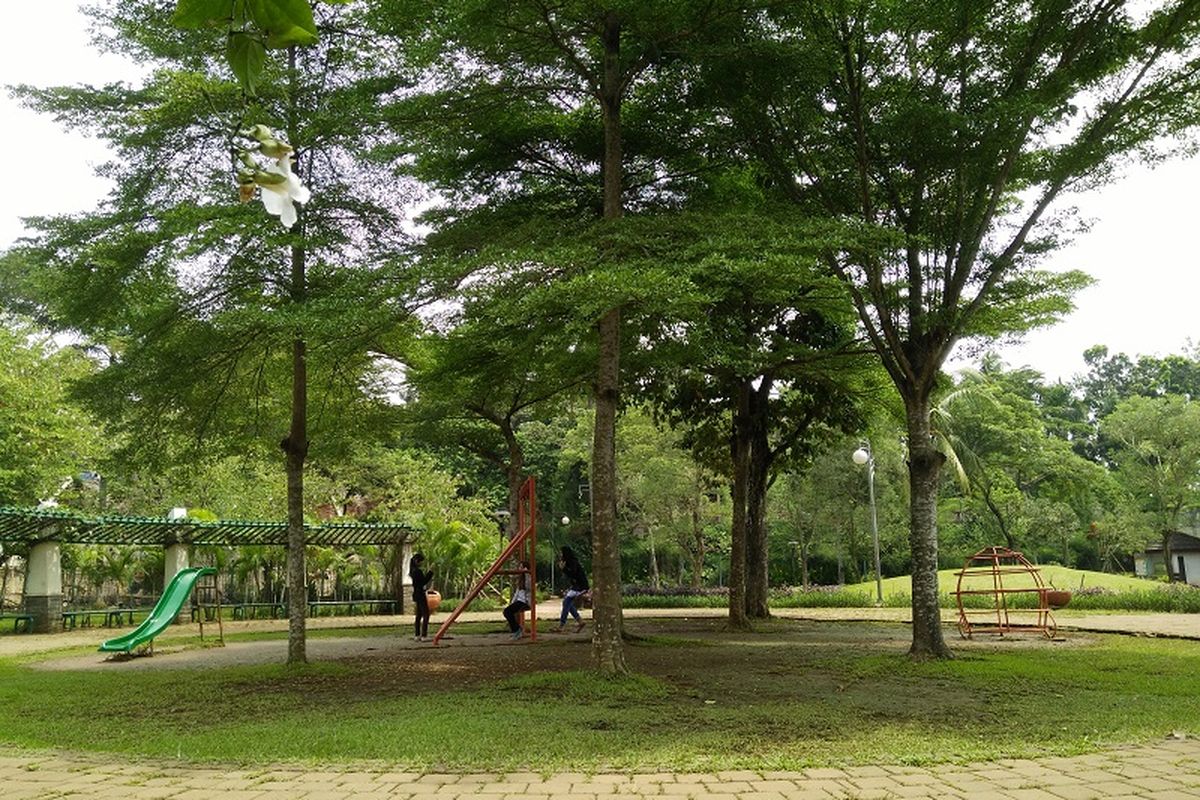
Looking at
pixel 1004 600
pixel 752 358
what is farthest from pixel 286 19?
pixel 1004 600

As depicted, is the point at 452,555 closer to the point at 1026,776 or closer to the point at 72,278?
the point at 72,278

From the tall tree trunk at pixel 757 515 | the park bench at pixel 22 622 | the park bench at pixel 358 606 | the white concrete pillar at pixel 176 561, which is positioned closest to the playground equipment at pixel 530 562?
the tall tree trunk at pixel 757 515

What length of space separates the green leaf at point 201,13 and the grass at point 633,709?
4789 millimetres

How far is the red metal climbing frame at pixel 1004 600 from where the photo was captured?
15.1 metres

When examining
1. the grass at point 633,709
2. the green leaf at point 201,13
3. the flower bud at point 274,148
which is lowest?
the grass at point 633,709

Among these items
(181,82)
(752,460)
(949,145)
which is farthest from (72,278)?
(752,460)

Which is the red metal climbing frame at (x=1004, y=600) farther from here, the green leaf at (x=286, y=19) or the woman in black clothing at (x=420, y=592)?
the green leaf at (x=286, y=19)

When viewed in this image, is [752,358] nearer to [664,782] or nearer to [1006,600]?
[664,782]

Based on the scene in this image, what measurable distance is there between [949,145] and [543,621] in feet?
48.1

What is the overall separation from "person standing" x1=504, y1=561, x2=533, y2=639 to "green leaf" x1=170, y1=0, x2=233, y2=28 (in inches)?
578

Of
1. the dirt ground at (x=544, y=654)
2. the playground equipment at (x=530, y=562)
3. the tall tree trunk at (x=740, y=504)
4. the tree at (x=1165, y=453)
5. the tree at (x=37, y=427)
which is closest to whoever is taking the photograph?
the dirt ground at (x=544, y=654)

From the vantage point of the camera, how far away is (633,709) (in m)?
7.64

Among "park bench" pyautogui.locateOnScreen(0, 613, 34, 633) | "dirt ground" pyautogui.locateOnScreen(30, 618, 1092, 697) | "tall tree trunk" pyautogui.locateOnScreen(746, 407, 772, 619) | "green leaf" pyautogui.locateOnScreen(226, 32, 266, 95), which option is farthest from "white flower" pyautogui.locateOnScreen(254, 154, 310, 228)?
"park bench" pyautogui.locateOnScreen(0, 613, 34, 633)

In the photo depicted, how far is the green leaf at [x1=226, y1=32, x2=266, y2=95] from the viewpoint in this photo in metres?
1.31
